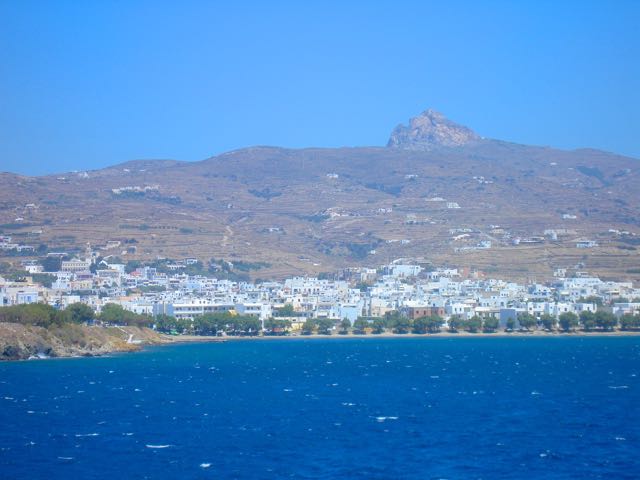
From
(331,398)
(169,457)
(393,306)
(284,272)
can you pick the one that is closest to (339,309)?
(393,306)

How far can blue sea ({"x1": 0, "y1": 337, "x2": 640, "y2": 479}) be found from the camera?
108 feet

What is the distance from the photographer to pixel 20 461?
3353 cm

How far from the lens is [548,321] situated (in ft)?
393

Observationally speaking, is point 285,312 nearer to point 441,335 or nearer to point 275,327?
point 275,327

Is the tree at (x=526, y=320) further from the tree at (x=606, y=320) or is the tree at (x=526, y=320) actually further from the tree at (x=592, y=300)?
the tree at (x=592, y=300)

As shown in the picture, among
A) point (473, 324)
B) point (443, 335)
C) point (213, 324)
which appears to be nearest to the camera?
point (213, 324)

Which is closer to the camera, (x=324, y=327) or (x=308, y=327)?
(x=308, y=327)

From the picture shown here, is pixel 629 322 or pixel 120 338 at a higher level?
pixel 629 322

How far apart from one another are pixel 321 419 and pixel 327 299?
9416cm

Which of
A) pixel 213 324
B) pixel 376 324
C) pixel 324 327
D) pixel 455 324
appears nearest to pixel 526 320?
pixel 455 324

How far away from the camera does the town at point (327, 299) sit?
120m

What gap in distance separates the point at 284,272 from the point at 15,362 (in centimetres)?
9777

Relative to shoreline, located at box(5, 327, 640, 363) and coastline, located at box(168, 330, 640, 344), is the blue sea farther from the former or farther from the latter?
coastline, located at box(168, 330, 640, 344)

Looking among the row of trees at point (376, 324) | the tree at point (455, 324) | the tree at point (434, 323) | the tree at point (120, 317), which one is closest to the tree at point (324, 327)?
the row of trees at point (376, 324)
